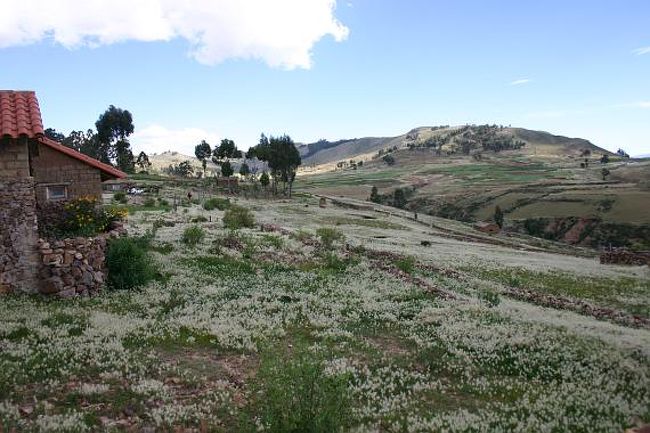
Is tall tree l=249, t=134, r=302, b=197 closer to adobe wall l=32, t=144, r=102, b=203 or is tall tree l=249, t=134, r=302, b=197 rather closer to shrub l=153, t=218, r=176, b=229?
shrub l=153, t=218, r=176, b=229

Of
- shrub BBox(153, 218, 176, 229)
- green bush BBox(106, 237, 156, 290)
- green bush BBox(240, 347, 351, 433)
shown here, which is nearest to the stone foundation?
green bush BBox(106, 237, 156, 290)

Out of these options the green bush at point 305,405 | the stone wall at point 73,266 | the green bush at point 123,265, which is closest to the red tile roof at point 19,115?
the stone wall at point 73,266

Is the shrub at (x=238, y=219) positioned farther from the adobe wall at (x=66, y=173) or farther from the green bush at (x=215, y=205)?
the green bush at (x=215, y=205)

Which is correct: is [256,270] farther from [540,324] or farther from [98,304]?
[540,324]

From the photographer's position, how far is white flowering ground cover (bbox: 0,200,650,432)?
9820mm

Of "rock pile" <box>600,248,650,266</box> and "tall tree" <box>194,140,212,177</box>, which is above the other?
"tall tree" <box>194,140,212,177</box>

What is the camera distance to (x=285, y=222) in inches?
2265

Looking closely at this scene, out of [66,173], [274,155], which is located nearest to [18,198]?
[66,173]

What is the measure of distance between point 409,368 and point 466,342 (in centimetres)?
281

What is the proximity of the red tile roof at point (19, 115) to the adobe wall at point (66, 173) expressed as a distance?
13556 millimetres

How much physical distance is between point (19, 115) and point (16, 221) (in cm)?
→ 393

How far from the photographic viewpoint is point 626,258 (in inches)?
1745

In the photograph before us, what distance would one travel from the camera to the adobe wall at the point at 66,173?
3328 cm

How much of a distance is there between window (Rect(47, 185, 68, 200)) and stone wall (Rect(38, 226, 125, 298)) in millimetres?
13402
